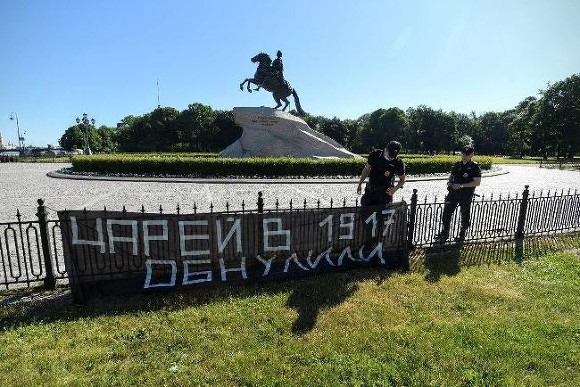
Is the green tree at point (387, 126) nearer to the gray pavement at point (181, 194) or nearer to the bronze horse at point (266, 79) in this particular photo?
the bronze horse at point (266, 79)

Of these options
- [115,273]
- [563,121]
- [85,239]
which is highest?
[563,121]

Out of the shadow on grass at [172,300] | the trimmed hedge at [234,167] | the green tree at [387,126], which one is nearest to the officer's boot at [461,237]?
the shadow on grass at [172,300]

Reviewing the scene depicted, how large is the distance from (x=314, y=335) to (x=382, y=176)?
10.0 feet

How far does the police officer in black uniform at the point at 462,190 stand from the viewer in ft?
21.7

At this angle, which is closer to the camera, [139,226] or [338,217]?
[139,226]

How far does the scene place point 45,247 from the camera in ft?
15.4

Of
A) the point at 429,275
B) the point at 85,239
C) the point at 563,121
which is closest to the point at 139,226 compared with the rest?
the point at 85,239

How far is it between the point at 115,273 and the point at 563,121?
59607 mm

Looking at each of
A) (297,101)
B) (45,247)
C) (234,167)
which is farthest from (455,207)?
(297,101)

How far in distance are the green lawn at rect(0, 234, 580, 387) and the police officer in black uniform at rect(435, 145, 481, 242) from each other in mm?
1700

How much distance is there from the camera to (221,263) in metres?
4.96

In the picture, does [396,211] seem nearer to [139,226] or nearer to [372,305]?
[372,305]

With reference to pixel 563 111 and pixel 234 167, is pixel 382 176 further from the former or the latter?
pixel 563 111

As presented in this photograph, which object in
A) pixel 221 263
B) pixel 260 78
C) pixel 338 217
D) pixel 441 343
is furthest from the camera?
pixel 260 78
